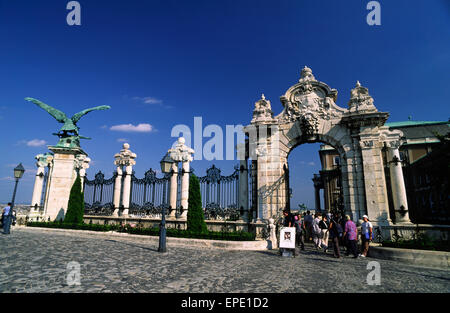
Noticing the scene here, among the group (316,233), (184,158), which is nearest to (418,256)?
(316,233)

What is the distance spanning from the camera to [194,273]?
6.30 meters

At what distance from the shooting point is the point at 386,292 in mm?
5141

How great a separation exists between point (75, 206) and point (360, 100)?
771 inches

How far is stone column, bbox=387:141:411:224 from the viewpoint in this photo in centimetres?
1168

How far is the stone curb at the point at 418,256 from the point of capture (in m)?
7.78

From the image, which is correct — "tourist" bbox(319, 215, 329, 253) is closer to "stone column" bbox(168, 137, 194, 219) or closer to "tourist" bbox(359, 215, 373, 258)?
"tourist" bbox(359, 215, 373, 258)

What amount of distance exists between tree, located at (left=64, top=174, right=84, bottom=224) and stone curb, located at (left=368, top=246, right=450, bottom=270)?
17741 millimetres

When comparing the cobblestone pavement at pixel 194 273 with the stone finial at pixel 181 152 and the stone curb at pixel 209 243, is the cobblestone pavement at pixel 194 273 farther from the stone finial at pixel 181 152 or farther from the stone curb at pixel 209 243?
the stone finial at pixel 181 152

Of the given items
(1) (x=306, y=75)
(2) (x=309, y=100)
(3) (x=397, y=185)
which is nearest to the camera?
(3) (x=397, y=185)

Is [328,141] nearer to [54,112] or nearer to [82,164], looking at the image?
[82,164]

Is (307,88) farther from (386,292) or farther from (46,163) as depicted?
(46,163)

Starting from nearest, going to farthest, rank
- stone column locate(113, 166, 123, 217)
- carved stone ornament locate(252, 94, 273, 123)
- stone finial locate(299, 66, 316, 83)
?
stone finial locate(299, 66, 316, 83)
carved stone ornament locate(252, 94, 273, 123)
stone column locate(113, 166, 123, 217)

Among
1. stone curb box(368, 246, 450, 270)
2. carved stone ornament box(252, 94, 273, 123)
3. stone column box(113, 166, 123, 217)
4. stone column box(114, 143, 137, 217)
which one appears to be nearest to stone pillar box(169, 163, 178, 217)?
stone column box(114, 143, 137, 217)
